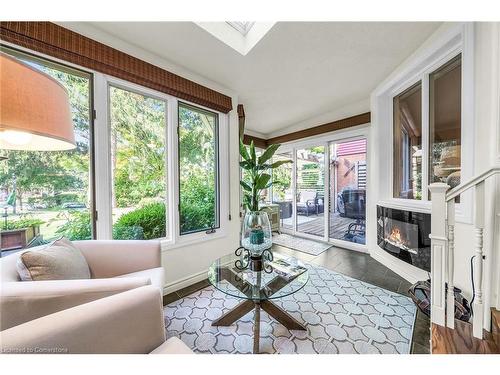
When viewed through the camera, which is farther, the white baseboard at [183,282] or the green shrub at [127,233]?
the white baseboard at [183,282]

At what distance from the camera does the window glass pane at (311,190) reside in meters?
3.80

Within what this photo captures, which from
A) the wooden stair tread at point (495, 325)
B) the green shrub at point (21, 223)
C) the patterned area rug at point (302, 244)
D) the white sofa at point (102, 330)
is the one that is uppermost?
the green shrub at point (21, 223)

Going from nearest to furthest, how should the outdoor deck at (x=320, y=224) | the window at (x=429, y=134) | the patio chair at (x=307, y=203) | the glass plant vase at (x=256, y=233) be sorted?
1. the glass plant vase at (x=256, y=233)
2. the window at (x=429, y=134)
3. the outdoor deck at (x=320, y=224)
4. the patio chair at (x=307, y=203)

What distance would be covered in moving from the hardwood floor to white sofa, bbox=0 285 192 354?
119 centimetres

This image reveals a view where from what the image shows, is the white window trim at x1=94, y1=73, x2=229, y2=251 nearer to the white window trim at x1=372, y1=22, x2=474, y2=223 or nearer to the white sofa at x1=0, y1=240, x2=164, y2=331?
the white sofa at x1=0, y1=240, x2=164, y2=331

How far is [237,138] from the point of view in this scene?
106 inches

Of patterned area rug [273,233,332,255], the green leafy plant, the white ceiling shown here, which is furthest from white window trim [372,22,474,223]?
the green leafy plant

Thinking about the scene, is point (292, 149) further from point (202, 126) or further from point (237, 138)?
point (202, 126)

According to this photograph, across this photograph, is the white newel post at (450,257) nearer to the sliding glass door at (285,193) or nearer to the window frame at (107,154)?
the window frame at (107,154)

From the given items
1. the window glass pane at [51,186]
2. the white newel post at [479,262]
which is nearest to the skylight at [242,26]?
the window glass pane at [51,186]

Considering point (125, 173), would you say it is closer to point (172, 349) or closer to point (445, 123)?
point (172, 349)

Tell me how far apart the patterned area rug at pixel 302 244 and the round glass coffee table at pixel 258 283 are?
5.75 feet

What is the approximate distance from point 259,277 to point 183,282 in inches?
42.6
